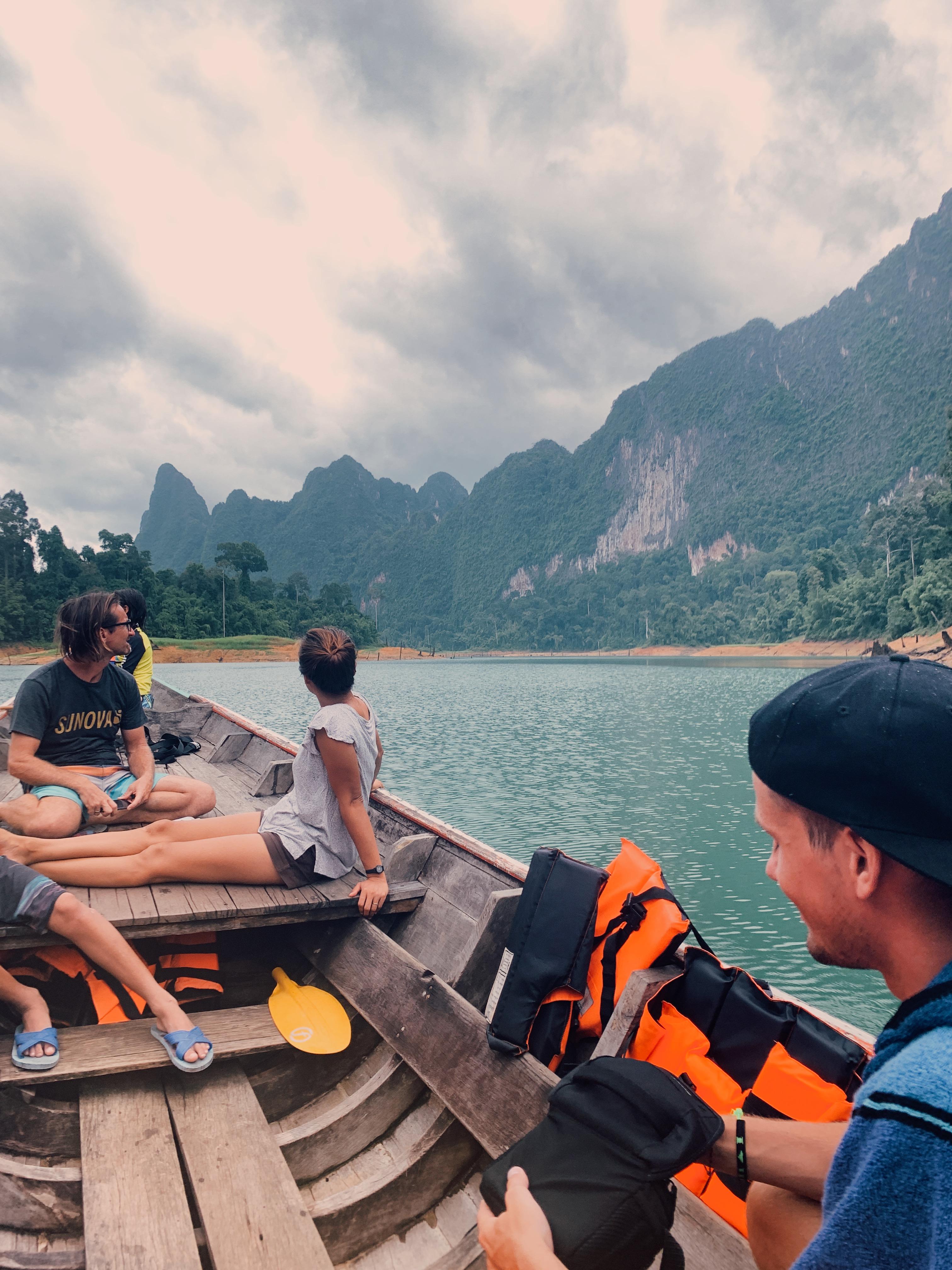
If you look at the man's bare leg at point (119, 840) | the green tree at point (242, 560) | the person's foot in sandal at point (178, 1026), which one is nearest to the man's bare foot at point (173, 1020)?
the person's foot in sandal at point (178, 1026)

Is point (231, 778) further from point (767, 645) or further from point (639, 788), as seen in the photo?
point (767, 645)

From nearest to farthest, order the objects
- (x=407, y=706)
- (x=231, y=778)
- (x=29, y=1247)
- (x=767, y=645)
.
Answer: (x=29, y=1247), (x=231, y=778), (x=407, y=706), (x=767, y=645)

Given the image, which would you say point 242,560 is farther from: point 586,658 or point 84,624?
point 84,624

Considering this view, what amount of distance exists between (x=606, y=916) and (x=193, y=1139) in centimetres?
143

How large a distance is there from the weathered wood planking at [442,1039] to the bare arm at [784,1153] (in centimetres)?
74

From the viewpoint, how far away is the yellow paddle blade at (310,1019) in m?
2.73

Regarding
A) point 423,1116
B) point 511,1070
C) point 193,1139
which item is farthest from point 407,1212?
point 193,1139

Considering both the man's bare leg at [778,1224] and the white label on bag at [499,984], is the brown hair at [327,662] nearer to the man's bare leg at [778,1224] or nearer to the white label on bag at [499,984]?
the white label on bag at [499,984]

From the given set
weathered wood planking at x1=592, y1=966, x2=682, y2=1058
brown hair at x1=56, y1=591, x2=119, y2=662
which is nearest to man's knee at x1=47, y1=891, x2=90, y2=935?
brown hair at x1=56, y1=591, x2=119, y2=662

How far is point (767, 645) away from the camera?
275ft

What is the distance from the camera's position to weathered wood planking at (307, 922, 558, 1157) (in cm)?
209

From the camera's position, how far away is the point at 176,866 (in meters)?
3.27

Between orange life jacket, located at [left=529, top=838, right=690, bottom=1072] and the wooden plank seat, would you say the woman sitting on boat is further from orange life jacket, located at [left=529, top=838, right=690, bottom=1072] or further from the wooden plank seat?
orange life jacket, located at [left=529, top=838, right=690, bottom=1072]

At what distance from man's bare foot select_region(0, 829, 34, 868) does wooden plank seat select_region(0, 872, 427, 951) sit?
27cm
